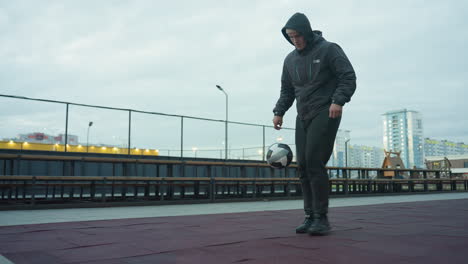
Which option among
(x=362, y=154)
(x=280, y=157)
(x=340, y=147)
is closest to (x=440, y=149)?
(x=362, y=154)

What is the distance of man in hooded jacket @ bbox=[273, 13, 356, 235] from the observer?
111 inches

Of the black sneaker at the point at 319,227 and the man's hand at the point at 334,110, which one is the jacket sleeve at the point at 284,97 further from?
the black sneaker at the point at 319,227

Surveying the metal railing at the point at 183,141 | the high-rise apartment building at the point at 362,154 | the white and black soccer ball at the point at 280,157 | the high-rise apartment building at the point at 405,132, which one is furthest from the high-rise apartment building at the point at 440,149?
the white and black soccer ball at the point at 280,157

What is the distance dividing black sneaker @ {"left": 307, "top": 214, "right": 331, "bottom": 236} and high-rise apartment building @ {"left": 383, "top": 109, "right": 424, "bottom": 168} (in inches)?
7341

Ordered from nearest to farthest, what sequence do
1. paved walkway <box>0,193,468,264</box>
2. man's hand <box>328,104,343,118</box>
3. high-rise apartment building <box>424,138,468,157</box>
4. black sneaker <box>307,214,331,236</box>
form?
1. paved walkway <box>0,193,468,264</box>
2. black sneaker <box>307,214,331,236</box>
3. man's hand <box>328,104,343,118</box>
4. high-rise apartment building <box>424,138,468,157</box>

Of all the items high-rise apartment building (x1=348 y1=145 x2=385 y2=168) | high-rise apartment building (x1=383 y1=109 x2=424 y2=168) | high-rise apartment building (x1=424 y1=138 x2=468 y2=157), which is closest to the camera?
high-rise apartment building (x1=348 y1=145 x2=385 y2=168)

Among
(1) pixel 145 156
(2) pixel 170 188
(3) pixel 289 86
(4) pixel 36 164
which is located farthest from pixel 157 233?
(4) pixel 36 164

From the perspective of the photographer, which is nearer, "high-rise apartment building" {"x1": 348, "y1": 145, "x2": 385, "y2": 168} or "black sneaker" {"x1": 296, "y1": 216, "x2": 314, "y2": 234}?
"black sneaker" {"x1": 296, "y1": 216, "x2": 314, "y2": 234}

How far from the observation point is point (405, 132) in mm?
183000

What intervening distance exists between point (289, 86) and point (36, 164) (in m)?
12.5

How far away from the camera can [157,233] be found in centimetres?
284

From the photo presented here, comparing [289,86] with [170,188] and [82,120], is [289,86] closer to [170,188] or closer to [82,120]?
[170,188]

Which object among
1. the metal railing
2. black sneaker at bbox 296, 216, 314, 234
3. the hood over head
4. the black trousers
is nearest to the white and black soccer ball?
the black trousers

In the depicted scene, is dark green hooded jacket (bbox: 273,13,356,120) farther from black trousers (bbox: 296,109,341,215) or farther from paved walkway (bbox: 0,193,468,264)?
paved walkway (bbox: 0,193,468,264)
